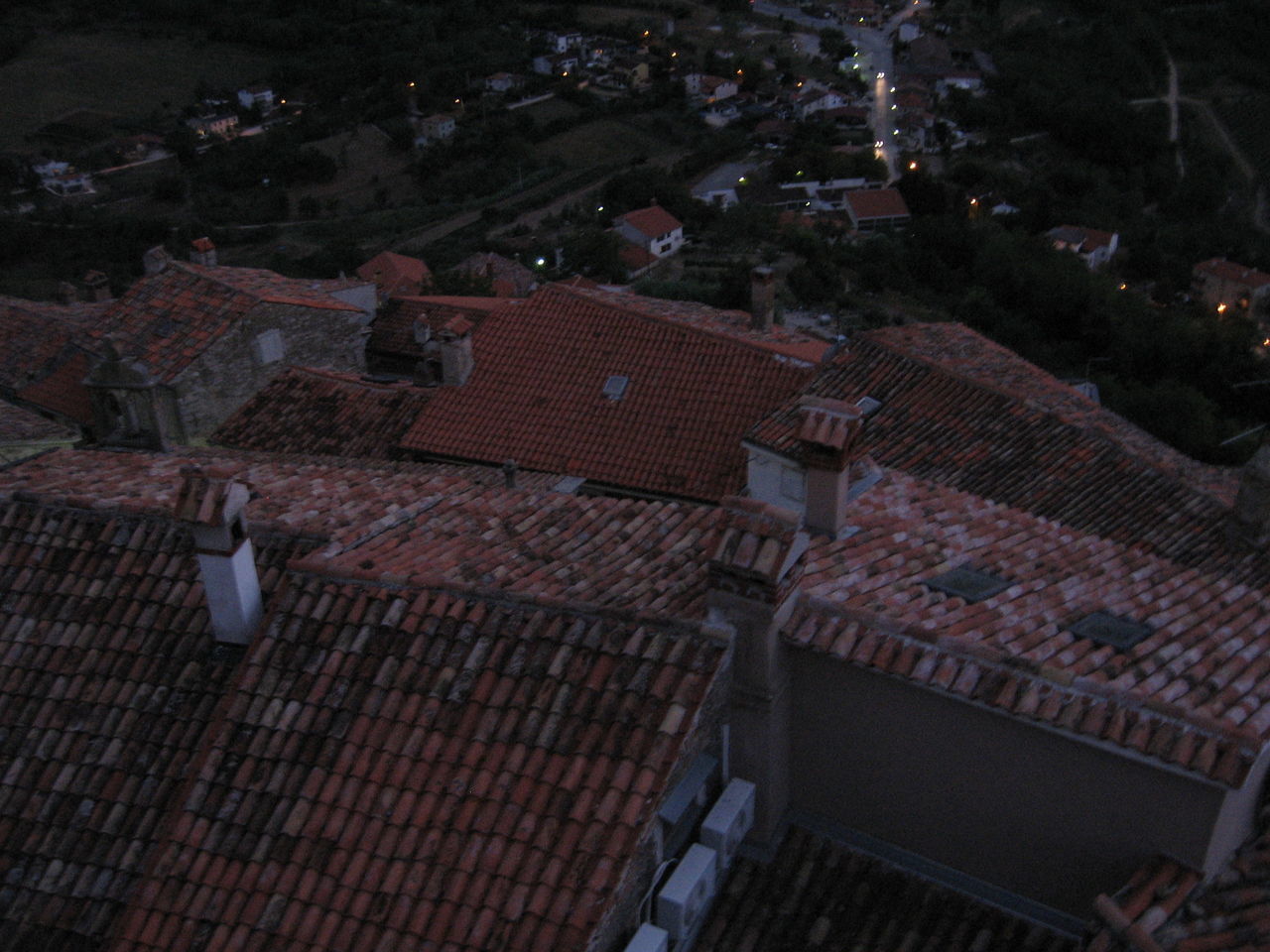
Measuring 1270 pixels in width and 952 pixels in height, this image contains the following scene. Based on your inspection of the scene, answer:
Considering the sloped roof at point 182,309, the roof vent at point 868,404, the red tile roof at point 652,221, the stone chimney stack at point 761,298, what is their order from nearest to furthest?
1. the roof vent at point 868,404
2. the sloped roof at point 182,309
3. the stone chimney stack at point 761,298
4. the red tile roof at point 652,221

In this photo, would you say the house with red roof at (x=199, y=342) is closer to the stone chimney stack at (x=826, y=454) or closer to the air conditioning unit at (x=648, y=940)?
the stone chimney stack at (x=826, y=454)

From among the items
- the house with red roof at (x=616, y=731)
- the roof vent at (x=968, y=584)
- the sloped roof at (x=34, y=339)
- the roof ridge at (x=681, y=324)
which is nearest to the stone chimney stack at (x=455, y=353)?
the roof ridge at (x=681, y=324)

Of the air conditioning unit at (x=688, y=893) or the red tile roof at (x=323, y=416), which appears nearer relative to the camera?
the air conditioning unit at (x=688, y=893)

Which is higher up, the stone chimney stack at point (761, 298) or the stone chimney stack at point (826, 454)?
the stone chimney stack at point (826, 454)

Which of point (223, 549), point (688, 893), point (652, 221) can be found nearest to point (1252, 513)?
point (688, 893)

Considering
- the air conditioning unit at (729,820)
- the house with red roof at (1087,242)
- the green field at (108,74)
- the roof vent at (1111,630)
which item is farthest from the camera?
the green field at (108,74)

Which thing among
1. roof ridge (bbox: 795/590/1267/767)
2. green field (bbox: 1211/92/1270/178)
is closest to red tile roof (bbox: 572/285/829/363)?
roof ridge (bbox: 795/590/1267/767)

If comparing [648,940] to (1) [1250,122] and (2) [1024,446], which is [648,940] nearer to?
(2) [1024,446]
